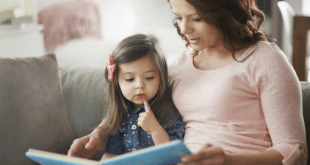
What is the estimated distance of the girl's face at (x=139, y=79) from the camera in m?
1.05

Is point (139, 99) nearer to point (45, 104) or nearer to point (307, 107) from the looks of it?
point (45, 104)

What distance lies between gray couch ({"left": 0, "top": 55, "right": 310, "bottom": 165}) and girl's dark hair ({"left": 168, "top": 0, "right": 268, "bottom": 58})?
0.33m

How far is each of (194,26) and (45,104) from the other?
77cm

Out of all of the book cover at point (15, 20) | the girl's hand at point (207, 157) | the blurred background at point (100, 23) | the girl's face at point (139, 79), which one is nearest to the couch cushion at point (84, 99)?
the girl's face at point (139, 79)

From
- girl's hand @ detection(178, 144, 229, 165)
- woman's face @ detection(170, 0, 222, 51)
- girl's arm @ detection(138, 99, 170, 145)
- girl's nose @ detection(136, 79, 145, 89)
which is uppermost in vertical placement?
woman's face @ detection(170, 0, 222, 51)

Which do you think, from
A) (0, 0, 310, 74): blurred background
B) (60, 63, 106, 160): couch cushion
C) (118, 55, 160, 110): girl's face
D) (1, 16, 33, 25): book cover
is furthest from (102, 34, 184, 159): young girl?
(0, 0, 310, 74): blurred background

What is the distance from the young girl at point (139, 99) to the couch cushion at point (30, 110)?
1.00 ft

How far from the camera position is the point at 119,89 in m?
1.16

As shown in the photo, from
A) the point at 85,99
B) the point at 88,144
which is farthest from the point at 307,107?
the point at 85,99

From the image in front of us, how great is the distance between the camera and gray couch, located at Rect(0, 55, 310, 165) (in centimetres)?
116

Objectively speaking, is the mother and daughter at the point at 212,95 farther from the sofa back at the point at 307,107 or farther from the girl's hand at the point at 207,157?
the sofa back at the point at 307,107

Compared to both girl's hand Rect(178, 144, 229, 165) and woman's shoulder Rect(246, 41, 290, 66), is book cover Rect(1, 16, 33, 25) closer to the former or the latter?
woman's shoulder Rect(246, 41, 290, 66)

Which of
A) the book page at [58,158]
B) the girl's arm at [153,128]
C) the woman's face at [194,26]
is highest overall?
the woman's face at [194,26]

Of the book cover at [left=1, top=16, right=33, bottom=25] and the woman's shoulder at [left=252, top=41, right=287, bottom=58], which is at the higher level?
the book cover at [left=1, top=16, right=33, bottom=25]
